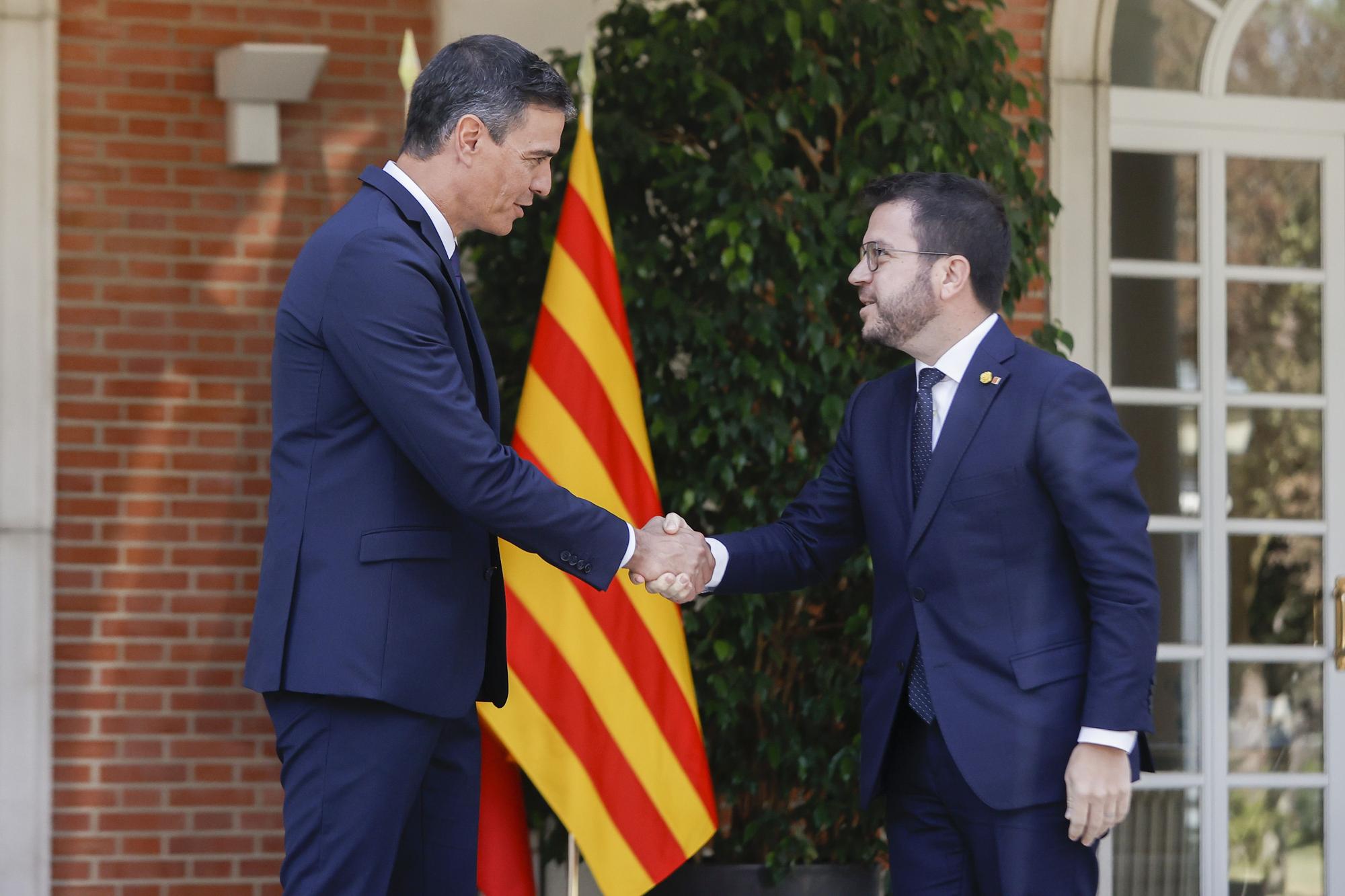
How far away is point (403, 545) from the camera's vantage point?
2170mm

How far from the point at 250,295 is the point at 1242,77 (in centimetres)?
303

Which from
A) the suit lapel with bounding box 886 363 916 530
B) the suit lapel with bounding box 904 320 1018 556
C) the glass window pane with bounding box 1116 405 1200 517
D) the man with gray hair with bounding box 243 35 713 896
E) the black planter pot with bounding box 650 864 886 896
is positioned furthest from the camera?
the glass window pane with bounding box 1116 405 1200 517

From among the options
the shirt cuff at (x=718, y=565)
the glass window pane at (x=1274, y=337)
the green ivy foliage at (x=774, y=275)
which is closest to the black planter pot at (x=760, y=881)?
the green ivy foliage at (x=774, y=275)

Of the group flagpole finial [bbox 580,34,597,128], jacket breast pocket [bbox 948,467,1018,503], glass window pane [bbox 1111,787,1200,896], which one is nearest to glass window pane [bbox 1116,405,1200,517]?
glass window pane [bbox 1111,787,1200,896]

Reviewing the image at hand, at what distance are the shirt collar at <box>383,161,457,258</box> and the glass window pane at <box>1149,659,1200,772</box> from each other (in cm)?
302

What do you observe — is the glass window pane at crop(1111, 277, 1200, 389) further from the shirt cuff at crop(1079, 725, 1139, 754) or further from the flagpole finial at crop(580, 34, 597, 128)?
the shirt cuff at crop(1079, 725, 1139, 754)

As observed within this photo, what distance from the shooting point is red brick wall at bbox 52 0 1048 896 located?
399cm

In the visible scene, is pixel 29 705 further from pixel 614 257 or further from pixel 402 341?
pixel 402 341

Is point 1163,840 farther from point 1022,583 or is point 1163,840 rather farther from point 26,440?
point 26,440

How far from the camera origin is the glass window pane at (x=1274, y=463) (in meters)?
4.63

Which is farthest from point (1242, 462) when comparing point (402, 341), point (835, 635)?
point (402, 341)

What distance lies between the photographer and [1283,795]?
4629 millimetres

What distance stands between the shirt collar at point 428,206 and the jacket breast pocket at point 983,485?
2.87 feet

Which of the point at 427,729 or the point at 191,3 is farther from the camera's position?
the point at 191,3
